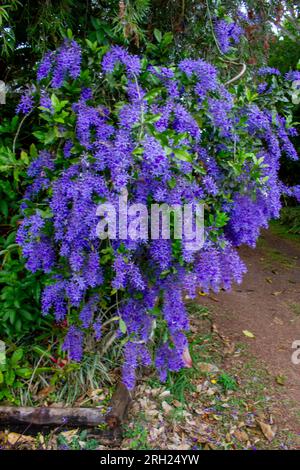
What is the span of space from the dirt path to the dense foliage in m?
0.84

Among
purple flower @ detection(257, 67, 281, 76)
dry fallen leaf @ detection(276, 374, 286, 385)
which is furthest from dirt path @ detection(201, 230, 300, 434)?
purple flower @ detection(257, 67, 281, 76)

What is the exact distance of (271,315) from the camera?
3.69m

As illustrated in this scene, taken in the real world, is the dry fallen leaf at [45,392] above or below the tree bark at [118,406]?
above

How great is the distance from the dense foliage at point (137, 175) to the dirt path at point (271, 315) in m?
0.84

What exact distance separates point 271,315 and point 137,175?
2305mm

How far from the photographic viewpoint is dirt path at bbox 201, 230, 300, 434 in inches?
110

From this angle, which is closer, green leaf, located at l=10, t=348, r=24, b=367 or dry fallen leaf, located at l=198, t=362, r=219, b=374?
green leaf, located at l=10, t=348, r=24, b=367

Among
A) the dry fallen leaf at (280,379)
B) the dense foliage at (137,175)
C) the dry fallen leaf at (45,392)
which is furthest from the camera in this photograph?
the dry fallen leaf at (280,379)

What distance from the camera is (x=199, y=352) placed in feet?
9.84

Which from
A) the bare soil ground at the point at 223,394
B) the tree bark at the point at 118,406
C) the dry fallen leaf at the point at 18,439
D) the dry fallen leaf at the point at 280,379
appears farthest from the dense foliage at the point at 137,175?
the dry fallen leaf at the point at 280,379

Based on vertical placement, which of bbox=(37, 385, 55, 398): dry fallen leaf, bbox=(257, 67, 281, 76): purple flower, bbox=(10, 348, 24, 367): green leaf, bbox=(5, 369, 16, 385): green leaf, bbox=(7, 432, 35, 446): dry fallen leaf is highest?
bbox=(257, 67, 281, 76): purple flower

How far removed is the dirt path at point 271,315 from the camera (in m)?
2.80

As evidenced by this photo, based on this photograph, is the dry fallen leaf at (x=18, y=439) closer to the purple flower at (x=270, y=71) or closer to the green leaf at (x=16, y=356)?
the green leaf at (x=16, y=356)

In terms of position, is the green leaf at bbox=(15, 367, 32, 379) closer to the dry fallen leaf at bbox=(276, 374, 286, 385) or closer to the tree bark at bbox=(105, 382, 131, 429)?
the tree bark at bbox=(105, 382, 131, 429)
